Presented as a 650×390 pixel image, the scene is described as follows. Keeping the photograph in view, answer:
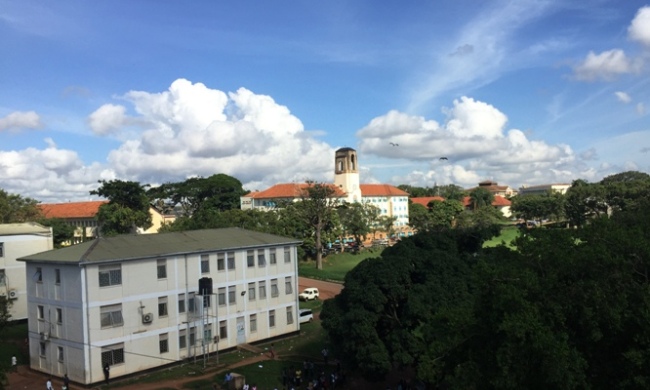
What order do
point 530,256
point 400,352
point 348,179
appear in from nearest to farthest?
Answer: 1. point 530,256
2. point 400,352
3. point 348,179

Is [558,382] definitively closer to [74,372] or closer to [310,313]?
[74,372]

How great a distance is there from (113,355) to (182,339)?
3.85m

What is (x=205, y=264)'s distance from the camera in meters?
30.2

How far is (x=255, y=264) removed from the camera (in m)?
32.8

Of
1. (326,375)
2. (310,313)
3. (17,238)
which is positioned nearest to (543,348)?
(326,375)

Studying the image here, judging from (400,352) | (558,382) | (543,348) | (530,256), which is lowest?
(400,352)

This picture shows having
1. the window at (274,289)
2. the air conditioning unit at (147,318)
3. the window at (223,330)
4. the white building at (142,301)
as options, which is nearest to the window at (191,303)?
the white building at (142,301)

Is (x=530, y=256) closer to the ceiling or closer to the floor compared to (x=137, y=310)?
closer to the ceiling

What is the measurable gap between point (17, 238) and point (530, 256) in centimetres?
3459

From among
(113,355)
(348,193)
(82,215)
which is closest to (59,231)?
(82,215)

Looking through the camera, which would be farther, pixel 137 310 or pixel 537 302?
pixel 137 310

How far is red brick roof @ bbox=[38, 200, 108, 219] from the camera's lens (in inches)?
3575

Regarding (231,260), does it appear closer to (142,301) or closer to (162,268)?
(162,268)

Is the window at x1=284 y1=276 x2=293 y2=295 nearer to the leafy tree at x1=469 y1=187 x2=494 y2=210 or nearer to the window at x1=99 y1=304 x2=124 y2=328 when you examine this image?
A: the window at x1=99 y1=304 x2=124 y2=328
